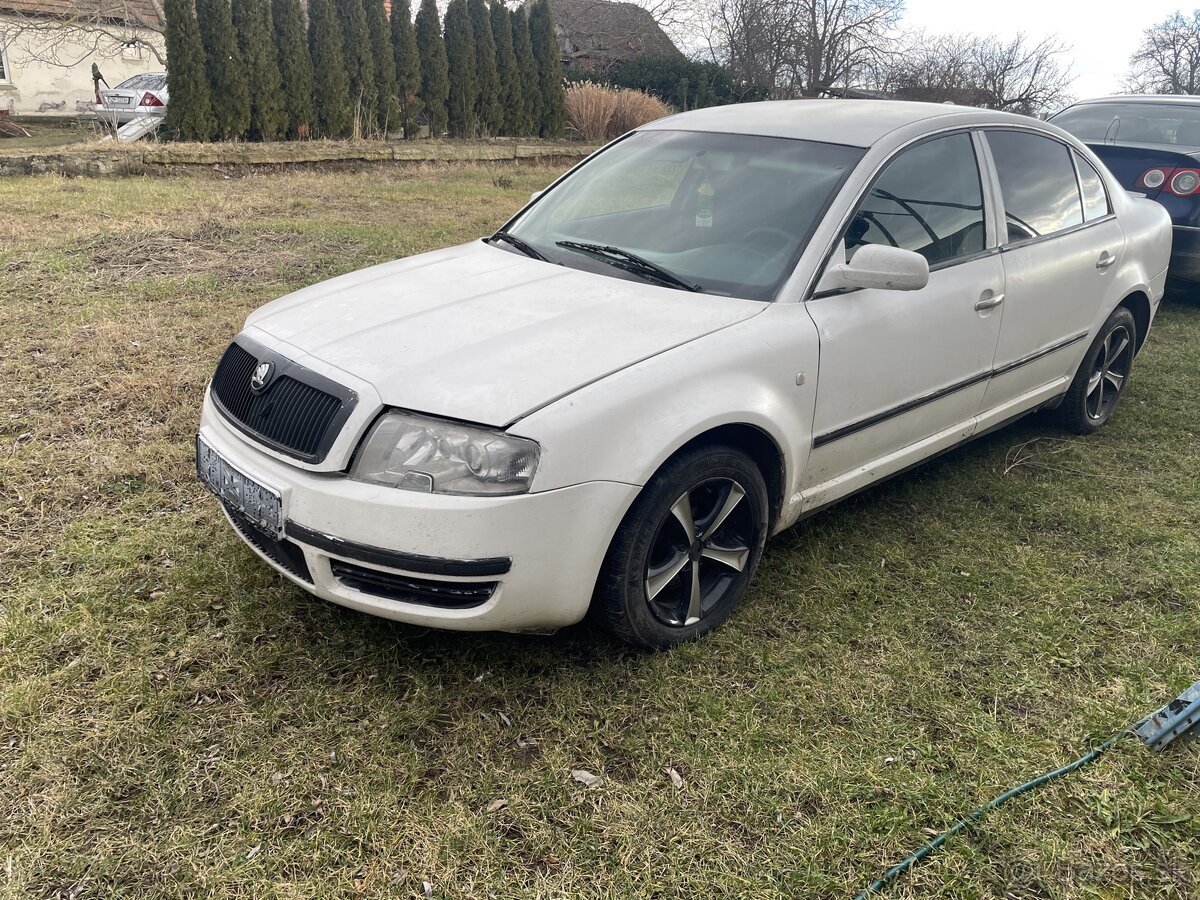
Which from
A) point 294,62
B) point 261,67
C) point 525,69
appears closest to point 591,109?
point 525,69

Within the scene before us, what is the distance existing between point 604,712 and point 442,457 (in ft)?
2.86

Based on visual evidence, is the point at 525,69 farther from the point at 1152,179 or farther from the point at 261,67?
the point at 1152,179

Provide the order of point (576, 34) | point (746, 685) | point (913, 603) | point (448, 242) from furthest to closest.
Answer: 1. point (576, 34)
2. point (448, 242)
3. point (913, 603)
4. point (746, 685)

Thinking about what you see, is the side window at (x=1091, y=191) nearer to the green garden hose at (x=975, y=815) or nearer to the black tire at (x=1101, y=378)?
the black tire at (x=1101, y=378)

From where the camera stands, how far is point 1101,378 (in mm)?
4523

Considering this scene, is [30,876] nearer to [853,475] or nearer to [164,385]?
[853,475]

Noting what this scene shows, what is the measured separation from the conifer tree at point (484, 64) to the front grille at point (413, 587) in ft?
56.5

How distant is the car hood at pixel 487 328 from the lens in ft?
7.59

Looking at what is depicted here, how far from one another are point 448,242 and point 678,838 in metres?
6.92

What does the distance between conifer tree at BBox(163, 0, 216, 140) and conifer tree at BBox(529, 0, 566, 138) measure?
7333 millimetres

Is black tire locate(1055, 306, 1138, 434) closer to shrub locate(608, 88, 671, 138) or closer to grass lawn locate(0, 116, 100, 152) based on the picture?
grass lawn locate(0, 116, 100, 152)

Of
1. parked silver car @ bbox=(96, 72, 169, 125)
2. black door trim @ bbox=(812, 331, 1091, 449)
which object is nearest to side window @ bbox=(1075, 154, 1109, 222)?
black door trim @ bbox=(812, 331, 1091, 449)

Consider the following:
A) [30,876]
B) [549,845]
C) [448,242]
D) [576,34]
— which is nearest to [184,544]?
[30,876]

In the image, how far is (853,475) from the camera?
3.17m
